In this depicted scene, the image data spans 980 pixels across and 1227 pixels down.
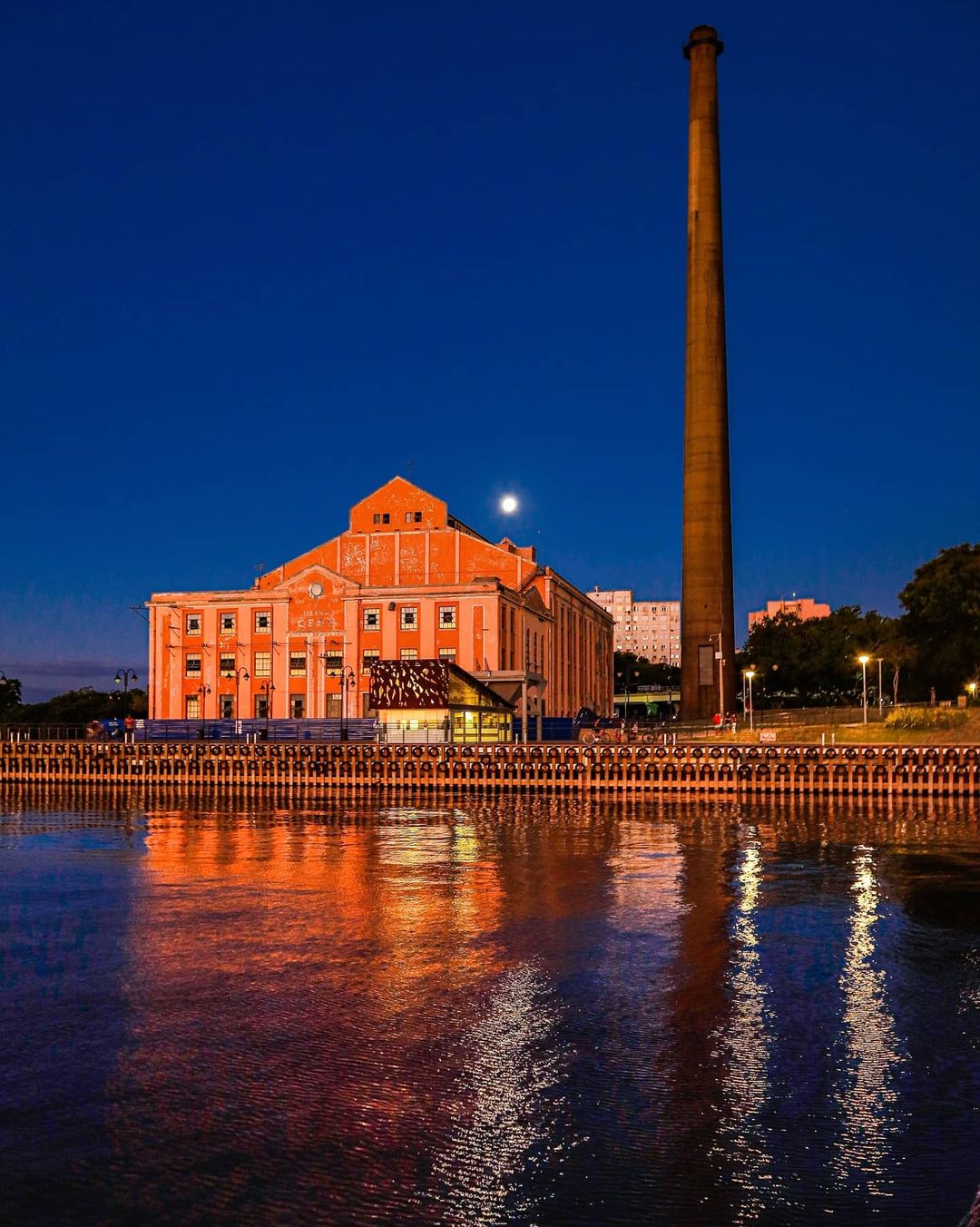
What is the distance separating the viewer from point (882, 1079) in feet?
44.8

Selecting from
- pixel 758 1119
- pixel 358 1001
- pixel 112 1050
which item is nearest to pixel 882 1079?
pixel 758 1119

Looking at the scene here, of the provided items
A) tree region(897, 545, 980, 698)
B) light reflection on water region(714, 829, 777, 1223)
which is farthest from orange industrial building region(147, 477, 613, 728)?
light reflection on water region(714, 829, 777, 1223)

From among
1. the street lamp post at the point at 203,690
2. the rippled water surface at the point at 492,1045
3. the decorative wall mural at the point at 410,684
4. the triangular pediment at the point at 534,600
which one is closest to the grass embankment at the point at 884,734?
the decorative wall mural at the point at 410,684

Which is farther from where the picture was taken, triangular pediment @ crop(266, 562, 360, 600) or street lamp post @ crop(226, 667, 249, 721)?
triangular pediment @ crop(266, 562, 360, 600)

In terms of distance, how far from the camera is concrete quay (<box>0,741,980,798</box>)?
5600 centimetres

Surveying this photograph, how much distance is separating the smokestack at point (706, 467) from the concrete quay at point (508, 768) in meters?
21.7

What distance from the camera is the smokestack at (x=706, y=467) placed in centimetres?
8531

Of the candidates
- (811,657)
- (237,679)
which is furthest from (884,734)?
(811,657)

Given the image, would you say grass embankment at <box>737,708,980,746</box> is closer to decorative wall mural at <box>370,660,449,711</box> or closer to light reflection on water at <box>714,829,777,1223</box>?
decorative wall mural at <box>370,660,449,711</box>

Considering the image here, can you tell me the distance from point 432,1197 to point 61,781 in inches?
2673

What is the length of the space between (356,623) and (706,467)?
3411cm

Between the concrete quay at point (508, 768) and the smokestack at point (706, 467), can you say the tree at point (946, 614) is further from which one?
the concrete quay at point (508, 768)

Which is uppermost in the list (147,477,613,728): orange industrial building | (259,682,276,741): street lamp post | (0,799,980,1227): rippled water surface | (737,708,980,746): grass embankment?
(147,477,613,728): orange industrial building

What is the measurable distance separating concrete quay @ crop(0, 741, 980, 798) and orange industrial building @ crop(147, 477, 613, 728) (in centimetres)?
2351
